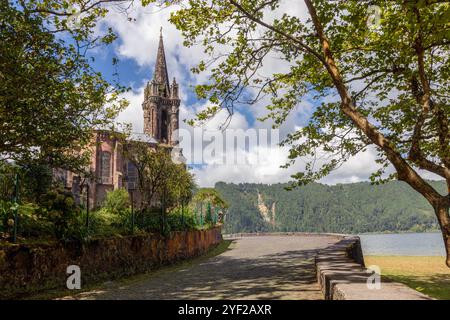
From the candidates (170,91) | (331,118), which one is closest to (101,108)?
(331,118)

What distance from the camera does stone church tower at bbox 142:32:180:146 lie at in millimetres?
72000

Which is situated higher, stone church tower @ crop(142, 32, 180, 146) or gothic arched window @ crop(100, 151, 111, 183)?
stone church tower @ crop(142, 32, 180, 146)

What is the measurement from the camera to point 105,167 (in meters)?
57.5

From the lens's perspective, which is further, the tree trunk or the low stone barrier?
the tree trunk

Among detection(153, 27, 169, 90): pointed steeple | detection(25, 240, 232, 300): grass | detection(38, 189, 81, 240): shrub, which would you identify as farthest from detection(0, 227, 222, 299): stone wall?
detection(153, 27, 169, 90): pointed steeple

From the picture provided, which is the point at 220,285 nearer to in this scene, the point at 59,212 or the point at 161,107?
the point at 59,212

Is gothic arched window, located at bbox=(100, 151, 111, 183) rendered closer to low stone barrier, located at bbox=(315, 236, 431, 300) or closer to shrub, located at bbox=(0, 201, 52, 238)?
shrub, located at bbox=(0, 201, 52, 238)

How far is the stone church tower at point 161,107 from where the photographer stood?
72000mm

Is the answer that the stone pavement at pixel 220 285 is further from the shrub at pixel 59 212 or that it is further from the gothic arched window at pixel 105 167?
the gothic arched window at pixel 105 167

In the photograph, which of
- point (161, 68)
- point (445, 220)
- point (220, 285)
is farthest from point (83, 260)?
point (161, 68)

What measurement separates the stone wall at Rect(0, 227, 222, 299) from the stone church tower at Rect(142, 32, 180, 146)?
5680 cm

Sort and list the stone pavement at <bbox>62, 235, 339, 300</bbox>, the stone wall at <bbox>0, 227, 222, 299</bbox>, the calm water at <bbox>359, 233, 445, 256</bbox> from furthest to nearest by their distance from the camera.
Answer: the calm water at <bbox>359, 233, 445, 256</bbox> → the stone pavement at <bbox>62, 235, 339, 300</bbox> → the stone wall at <bbox>0, 227, 222, 299</bbox>

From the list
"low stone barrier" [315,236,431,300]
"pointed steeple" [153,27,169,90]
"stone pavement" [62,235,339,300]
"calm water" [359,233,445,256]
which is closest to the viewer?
"low stone barrier" [315,236,431,300]

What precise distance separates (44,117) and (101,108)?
310cm
